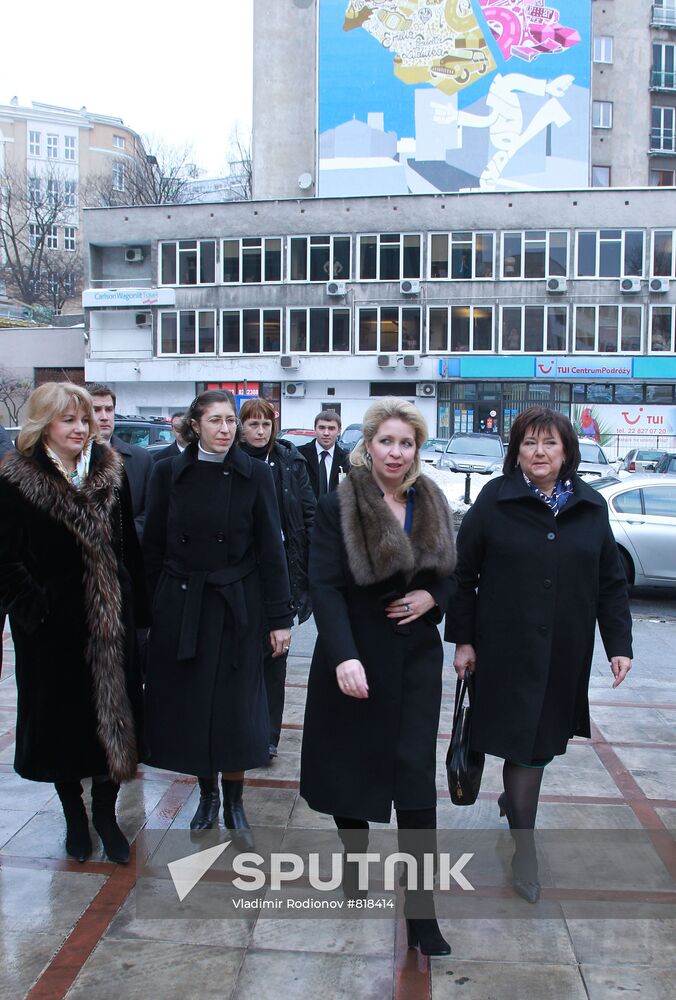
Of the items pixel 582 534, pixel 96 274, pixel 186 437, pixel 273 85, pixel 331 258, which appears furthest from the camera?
pixel 273 85

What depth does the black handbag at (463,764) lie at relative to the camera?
11.3ft

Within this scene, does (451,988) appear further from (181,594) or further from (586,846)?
(181,594)

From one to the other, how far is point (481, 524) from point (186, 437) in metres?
1.39

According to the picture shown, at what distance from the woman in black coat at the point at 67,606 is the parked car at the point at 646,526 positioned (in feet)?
25.3

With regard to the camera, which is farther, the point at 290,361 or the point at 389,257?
the point at 290,361

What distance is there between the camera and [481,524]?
3.61 m

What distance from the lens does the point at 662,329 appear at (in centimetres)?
3697

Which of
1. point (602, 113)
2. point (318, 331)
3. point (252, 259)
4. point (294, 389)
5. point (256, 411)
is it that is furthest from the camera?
point (602, 113)

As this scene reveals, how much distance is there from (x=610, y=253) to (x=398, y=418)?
122ft

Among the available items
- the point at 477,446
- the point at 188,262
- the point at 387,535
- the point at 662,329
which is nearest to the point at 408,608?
the point at 387,535

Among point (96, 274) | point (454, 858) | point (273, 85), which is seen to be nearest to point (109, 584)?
point (454, 858)

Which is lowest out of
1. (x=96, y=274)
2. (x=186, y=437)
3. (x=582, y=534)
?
(x=582, y=534)

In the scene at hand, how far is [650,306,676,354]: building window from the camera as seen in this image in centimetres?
3688

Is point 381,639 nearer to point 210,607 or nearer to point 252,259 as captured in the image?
point 210,607
